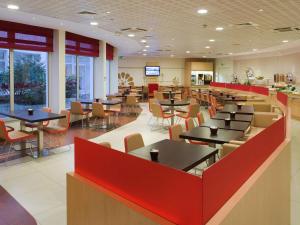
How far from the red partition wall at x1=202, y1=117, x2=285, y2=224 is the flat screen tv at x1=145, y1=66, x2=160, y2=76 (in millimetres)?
17290

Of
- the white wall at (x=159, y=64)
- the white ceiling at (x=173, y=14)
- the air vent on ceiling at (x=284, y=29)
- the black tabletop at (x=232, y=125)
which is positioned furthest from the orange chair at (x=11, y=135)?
the white wall at (x=159, y=64)

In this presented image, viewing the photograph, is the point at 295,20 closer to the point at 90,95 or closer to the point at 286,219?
the point at 286,219

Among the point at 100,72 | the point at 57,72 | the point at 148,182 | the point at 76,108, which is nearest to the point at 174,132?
the point at 148,182

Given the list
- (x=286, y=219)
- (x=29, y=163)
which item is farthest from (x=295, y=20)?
(x=29, y=163)

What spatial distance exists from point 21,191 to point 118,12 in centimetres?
382

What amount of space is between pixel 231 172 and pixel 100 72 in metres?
9.05

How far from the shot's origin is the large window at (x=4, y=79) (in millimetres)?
6995

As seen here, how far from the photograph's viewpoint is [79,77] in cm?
976

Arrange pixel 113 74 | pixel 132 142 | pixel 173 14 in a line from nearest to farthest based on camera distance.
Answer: pixel 132 142
pixel 173 14
pixel 113 74

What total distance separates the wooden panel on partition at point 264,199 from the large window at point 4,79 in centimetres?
649

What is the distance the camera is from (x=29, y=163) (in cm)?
493

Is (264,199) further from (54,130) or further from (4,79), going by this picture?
(4,79)

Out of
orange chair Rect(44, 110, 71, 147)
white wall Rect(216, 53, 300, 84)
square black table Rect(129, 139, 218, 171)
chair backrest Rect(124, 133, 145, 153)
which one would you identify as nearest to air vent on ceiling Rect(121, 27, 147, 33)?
orange chair Rect(44, 110, 71, 147)

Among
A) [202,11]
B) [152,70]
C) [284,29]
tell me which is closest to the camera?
[202,11]
